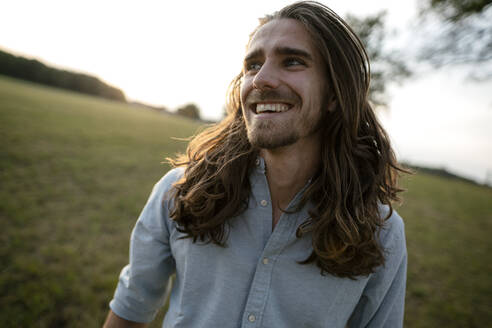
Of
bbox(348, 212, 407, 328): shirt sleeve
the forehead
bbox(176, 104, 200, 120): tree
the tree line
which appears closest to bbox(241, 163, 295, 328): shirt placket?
bbox(348, 212, 407, 328): shirt sleeve

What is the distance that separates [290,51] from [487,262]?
887 cm

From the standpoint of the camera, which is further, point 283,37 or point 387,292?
point 283,37

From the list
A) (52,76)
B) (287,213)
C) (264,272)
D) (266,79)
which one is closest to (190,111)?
(52,76)

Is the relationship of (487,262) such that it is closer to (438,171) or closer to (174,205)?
(174,205)

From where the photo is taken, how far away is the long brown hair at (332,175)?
5.06ft

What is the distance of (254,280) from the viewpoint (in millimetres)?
1468

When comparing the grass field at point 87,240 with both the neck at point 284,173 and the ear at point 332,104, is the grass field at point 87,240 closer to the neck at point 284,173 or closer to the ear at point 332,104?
the neck at point 284,173

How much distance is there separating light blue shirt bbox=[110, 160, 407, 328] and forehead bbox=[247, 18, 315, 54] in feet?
2.75

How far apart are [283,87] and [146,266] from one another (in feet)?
4.95

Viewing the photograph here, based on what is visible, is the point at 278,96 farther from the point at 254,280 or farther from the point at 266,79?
the point at 254,280

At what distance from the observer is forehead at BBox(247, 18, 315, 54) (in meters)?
1.72

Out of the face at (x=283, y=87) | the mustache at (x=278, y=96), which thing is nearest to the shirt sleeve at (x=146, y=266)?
the face at (x=283, y=87)

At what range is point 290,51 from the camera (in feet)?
5.56

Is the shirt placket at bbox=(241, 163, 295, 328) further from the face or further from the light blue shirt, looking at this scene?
the face
